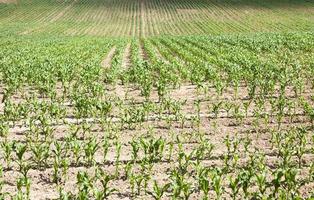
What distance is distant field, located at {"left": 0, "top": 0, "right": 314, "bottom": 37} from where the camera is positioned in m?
61.8

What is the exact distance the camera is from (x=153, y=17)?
75.5m

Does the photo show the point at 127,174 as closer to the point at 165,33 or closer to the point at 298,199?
the point at 298,199

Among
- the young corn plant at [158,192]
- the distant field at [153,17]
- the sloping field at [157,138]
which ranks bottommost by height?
the young corn plant at [158,192]

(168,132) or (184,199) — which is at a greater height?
(168,132)

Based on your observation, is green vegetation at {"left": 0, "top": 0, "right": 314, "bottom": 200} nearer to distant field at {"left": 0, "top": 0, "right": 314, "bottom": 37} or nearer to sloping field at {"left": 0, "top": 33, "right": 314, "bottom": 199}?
sloping field at {"left": 0, "top": 33, "right": 314, "bottom": 199}

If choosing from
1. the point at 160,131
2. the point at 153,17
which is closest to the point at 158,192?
the point at 160,131

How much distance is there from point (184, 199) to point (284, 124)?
18.9 feet

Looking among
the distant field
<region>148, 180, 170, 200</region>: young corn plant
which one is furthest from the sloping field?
the distant field

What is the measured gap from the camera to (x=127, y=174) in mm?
8648

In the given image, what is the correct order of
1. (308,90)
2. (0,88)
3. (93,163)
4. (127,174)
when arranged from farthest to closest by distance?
(0,88) → (308,90) → (93,163) → (127,174)

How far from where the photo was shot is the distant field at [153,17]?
6178 cm

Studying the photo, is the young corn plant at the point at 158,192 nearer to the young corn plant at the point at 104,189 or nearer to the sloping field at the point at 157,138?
the sloping field at the point at 157,138

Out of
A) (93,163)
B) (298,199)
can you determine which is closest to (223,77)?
(93,163)

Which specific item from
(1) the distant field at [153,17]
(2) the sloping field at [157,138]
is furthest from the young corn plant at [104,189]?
(1) the distant field at [153,17]
